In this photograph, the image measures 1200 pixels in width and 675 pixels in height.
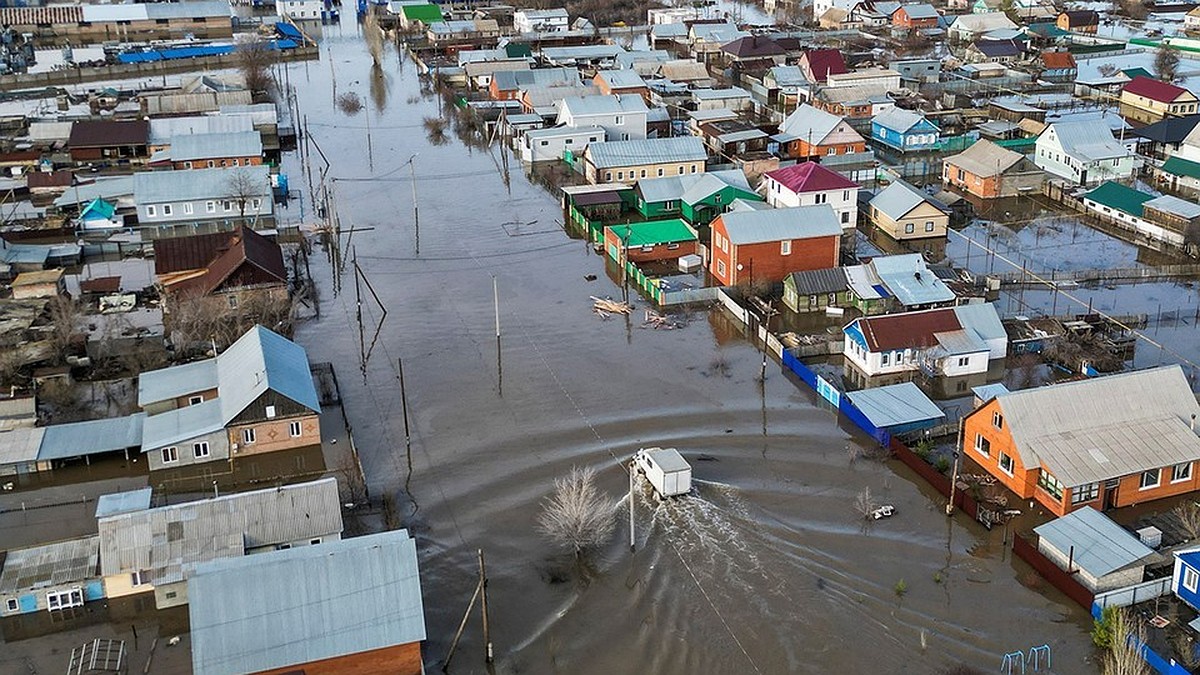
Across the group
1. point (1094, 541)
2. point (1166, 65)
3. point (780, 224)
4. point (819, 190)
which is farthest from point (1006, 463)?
point (1166, 65)

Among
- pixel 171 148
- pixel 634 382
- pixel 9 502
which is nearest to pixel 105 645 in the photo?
pixel 9 502

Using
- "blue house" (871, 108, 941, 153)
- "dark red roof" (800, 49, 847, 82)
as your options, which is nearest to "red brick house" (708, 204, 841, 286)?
"blue house" (871, 108, 941, 153)

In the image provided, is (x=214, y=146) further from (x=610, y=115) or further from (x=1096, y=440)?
(x=1096, y=440)

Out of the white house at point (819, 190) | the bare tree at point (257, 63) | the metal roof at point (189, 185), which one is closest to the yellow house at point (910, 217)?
the white house at point (819, 190)

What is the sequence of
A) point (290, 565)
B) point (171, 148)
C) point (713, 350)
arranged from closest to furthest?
point (290, 565)
point (713, 350)
point (171, 148)

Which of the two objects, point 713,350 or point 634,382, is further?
point 713,350

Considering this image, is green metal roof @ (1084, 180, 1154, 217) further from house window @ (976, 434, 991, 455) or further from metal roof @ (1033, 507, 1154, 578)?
metal roof @ (1033, 507, 1154, 578)

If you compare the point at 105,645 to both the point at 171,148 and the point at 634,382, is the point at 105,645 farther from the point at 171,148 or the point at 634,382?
the point at 171,148
